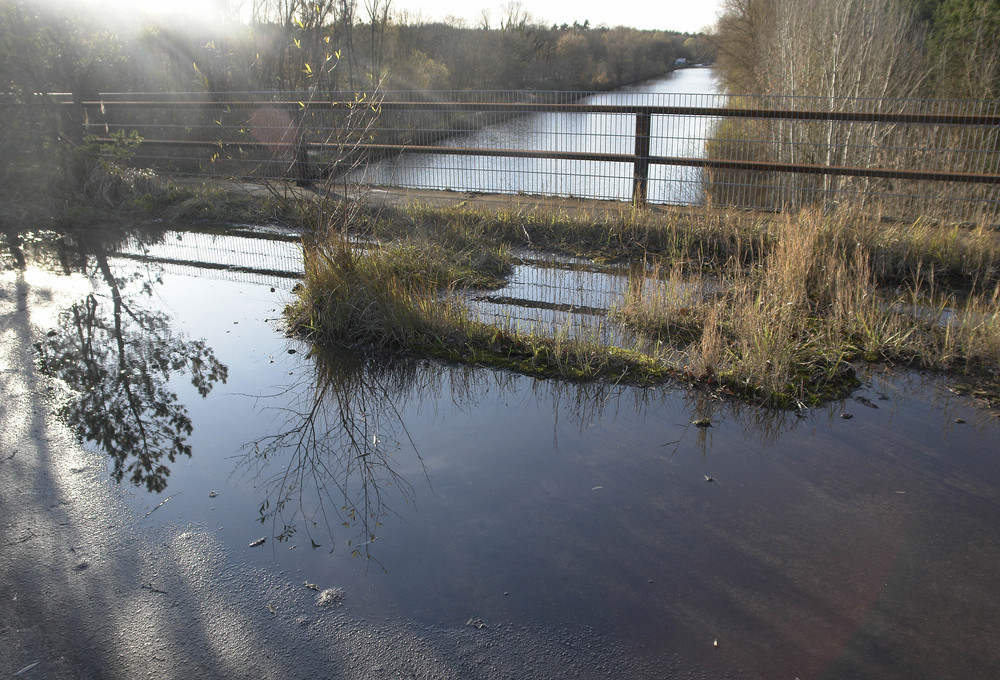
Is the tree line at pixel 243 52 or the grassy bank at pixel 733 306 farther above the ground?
the tree line at pixel 243 52

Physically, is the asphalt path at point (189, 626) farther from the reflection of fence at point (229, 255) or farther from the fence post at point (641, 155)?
the fence post at point (641, 155)

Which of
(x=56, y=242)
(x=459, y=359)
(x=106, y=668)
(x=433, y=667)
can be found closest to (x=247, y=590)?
(x=106, y=668)

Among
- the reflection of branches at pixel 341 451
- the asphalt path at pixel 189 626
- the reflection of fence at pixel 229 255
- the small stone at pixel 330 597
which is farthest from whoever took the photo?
the reflection of fence at pixel 229 255

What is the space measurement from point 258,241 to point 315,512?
20.6 feet

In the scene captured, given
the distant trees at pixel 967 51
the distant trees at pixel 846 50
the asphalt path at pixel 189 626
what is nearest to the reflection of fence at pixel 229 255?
the asphalt path at pixel 189 626

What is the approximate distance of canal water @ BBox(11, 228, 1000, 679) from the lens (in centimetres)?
276

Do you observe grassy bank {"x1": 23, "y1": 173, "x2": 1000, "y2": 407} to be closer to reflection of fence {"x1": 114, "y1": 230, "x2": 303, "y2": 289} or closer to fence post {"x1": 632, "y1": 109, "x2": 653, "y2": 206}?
fence post {"x1": 632, "y1": 109, "x2": 653, "y2": 206}

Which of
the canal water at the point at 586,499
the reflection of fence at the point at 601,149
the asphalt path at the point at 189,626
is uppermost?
the reflection of fence at the point at 601,149

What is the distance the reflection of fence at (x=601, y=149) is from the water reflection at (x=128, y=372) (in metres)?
1.94

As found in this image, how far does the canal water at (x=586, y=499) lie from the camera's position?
9.05 feet

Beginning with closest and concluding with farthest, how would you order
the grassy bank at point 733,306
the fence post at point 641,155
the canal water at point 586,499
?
the canal water at point 586,499
the grassy bank at point 733,306
the fence post at point 641,155

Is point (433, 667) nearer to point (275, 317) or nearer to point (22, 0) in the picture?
point (275, 317)

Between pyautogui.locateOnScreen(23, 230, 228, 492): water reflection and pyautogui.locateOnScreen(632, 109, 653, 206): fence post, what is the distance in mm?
5175

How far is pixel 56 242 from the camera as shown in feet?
30.3
